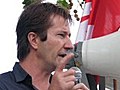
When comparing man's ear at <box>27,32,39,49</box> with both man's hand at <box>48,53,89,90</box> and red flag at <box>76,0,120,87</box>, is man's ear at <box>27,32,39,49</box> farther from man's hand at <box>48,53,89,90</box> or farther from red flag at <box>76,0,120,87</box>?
red flag at <box>76,0,120,87</box>

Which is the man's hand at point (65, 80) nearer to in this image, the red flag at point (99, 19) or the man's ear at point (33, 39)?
the man's ear at point (33, 39)

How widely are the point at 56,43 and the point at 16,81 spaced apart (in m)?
0.27

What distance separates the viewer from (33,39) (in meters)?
1.94

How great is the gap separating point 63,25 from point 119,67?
389mm

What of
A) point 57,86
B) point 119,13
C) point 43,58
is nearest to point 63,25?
point 43,58

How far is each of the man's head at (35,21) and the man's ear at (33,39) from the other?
17 millimetres

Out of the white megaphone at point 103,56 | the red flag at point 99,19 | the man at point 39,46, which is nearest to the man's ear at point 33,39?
the man at point 39,46

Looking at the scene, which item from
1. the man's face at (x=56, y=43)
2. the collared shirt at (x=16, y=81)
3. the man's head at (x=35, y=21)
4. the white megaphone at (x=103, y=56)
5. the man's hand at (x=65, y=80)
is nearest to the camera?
the man's hand at (x=65, y=80)

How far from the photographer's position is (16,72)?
6.10ft

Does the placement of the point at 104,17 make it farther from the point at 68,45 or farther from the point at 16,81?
the point at 16,81

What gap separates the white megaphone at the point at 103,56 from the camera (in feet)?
5.45

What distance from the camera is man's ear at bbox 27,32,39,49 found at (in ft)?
6.33

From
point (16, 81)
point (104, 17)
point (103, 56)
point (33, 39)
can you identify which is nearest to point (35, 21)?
point (33, 39)

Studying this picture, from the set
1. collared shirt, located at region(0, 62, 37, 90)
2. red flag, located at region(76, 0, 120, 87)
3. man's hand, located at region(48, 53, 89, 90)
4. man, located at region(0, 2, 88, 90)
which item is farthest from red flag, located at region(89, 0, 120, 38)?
man's hand, located at region(48, 53, 89, 90)
